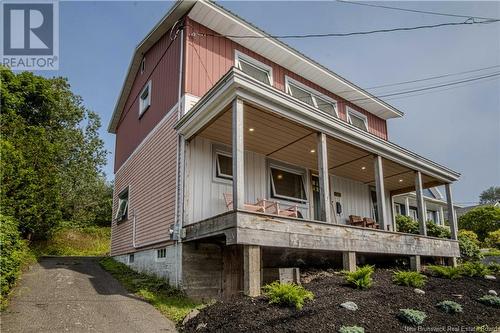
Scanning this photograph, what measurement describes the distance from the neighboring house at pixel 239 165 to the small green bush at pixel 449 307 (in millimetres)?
1990

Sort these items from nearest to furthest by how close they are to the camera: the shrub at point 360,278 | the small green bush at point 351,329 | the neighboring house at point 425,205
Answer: the small green bush at point 351,329 → the shrub at point 360,278 → the neighboring house at point 425,205

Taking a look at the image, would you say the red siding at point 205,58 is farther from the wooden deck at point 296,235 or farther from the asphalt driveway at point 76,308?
the asphalt driveway at point 76,308

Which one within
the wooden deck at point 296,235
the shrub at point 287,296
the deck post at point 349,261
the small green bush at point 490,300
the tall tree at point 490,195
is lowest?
the small green bush at point 490,300

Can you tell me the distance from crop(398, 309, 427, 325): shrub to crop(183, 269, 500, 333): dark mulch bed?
0.09 metres

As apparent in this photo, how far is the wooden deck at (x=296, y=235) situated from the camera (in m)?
5.85

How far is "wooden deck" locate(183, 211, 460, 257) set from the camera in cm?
585

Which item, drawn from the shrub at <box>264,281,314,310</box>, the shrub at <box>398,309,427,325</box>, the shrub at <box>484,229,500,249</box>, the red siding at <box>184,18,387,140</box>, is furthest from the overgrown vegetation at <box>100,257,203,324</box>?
the shrub at <box>484,229,500,249</box>

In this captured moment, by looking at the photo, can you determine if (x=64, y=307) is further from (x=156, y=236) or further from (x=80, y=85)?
(x=80, y=85)

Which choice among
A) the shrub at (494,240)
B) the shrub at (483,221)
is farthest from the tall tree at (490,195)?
the shrub at (494,240)

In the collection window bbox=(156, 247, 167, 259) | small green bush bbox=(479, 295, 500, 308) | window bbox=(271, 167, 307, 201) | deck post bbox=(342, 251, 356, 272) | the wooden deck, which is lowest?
small green bush bbox=(479, 295, 500, 308)

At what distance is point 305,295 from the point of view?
17.6 ft

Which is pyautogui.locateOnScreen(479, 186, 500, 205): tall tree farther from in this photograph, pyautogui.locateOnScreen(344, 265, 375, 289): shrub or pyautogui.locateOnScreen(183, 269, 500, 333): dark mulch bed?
pyautogui.locateOnScreen(344, 265, 375, 289): shrub

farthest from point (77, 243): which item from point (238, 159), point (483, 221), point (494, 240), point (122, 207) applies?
point (483, 221)

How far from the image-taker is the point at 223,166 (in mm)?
8961
